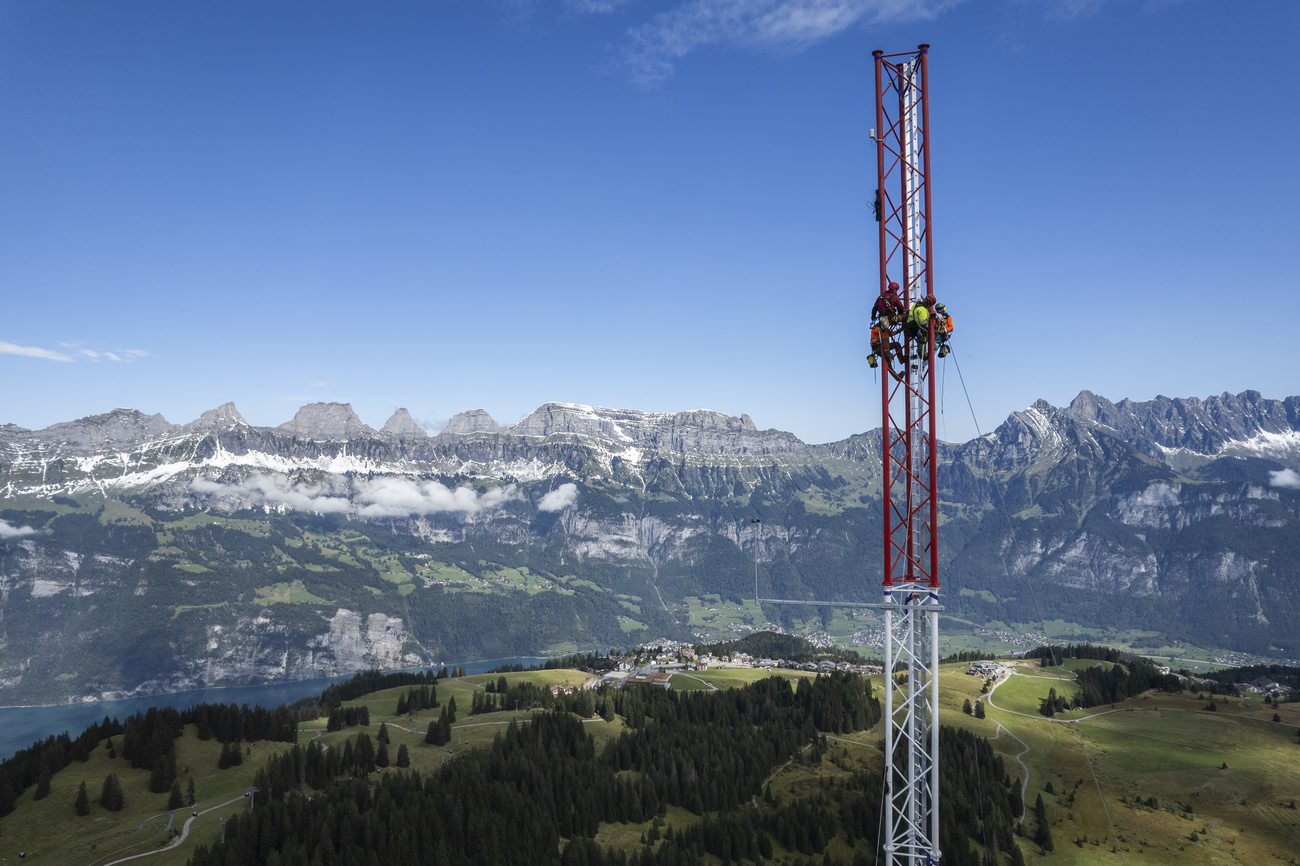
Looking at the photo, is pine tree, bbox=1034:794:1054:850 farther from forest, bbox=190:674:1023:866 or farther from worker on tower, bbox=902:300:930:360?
worker on tower, bbox=902:300:930:360

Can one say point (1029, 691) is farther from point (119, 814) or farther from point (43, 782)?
point (43, 782)

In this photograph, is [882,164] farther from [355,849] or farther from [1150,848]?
[1150,848]

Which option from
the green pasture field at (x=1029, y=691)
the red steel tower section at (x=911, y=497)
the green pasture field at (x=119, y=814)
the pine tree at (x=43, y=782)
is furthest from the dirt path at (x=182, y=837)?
the green pasture field at (x=1029, y=691)

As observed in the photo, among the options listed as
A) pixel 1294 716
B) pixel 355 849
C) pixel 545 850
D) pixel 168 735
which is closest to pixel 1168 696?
pixel 1294 716

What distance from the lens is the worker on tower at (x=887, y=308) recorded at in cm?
5306

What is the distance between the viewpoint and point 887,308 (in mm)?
53219

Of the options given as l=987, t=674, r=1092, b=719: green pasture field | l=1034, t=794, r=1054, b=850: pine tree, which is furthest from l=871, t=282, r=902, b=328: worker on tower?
l=987, t=674, r=1092, b=719: green pasture field

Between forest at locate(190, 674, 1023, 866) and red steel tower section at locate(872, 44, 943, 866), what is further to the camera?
forest at locate(190, 674, 1023, 866)

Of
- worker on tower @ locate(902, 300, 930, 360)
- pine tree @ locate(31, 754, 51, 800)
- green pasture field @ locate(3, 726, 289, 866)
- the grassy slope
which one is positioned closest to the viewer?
worker on tower @ locate(902, 300, 930, 360)

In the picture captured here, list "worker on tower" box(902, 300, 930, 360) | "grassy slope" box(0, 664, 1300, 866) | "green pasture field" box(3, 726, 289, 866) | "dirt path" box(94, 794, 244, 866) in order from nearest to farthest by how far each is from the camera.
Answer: "worker on tower" box(902, 300, 930, 360) < "dirt path" box(94, 794, 244, 866) < "green pasture field" box(3, 726, 289, 866) < "grassy slope" box(0, 664, 1300, 866)

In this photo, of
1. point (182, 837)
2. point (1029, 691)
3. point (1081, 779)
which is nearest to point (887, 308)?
point (182, 837)

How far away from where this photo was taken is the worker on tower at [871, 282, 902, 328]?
174ft

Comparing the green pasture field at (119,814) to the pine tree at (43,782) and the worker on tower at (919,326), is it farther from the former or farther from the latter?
the worker on tower at (919,326)

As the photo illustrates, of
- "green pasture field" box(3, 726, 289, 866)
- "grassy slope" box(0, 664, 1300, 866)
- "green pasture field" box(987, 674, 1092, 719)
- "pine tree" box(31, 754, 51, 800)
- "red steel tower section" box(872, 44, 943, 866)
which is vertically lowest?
"green pasture field" box(987, 674, 1092, 719)
